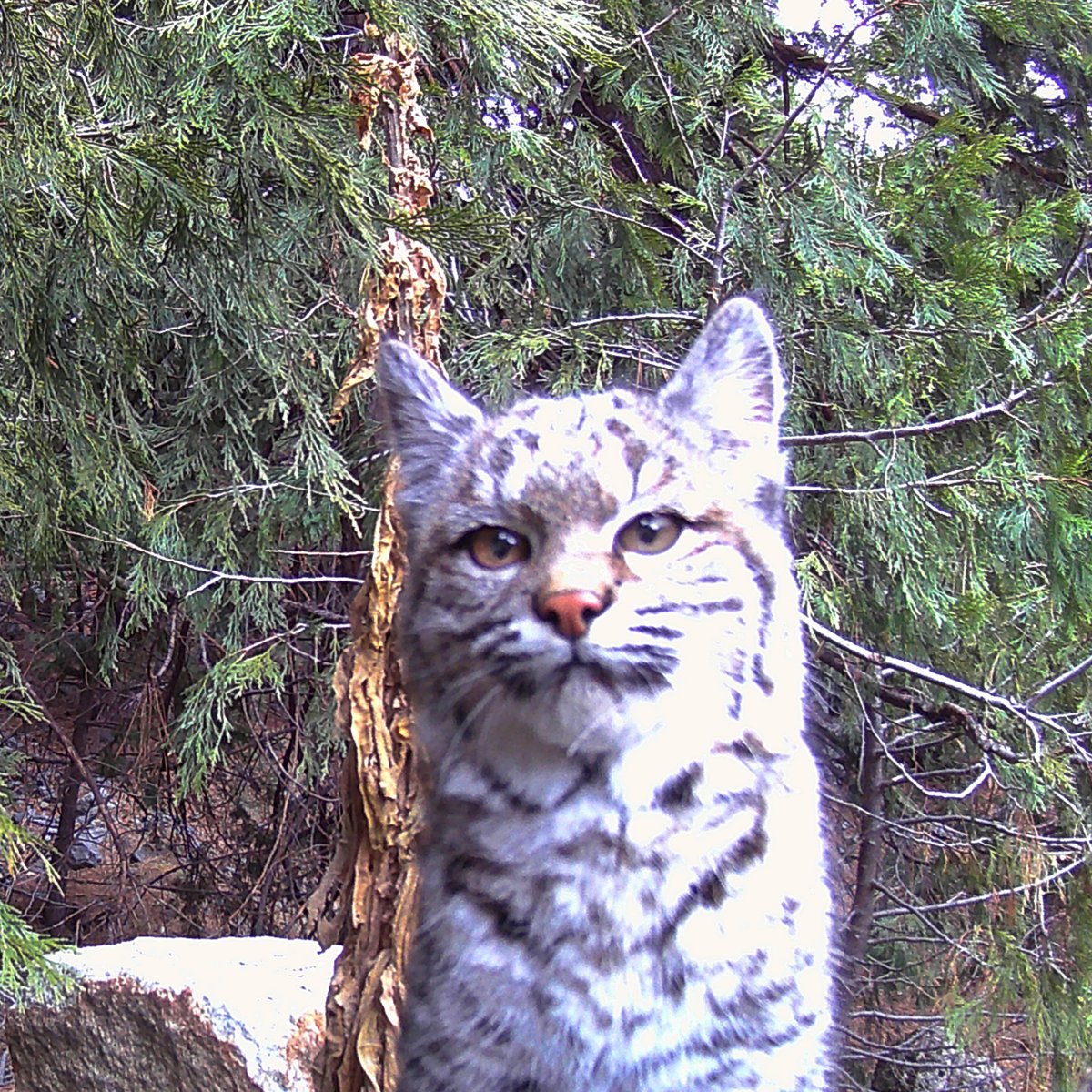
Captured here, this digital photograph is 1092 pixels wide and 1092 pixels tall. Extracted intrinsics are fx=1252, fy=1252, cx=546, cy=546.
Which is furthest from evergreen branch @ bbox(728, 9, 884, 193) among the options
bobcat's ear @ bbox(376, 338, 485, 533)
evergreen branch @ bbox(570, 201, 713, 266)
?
bobcat's ear @ bbox(376, 338, 485, 533)

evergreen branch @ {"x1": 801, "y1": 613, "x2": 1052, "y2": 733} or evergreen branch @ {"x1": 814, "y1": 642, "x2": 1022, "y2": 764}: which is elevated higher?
evergreen branch @ {"x1": 801, "y1": 613, "x2": 1052, "y2": 733}

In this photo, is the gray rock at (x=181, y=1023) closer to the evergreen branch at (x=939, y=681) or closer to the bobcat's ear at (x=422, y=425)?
the evergreen branch at (x=939, y=681)

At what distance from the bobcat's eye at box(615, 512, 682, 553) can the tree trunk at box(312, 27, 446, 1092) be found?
0.29 metres

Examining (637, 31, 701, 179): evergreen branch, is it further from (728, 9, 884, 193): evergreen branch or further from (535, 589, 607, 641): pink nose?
(535, 589, 607, 641): pink nose

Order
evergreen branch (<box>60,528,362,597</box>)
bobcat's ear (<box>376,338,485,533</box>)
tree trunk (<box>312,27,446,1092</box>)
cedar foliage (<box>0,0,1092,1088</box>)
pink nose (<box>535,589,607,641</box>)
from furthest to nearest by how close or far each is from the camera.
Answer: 1. evergreen branch (<box>60,528,362,597</box>)
2. cedar foliage (<box>0,0,1092,1088</box>)
3. bobcat's ear (<box>376,338,485,533</box>)
4. tree trunk (<box>312,27,446,1092</box>)
5. pink nose (<box>535,589,607,641</box>)

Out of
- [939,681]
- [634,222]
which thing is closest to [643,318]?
[634,222]

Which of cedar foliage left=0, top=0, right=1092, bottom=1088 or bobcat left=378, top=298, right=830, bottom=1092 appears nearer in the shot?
bobcat left=378, top=298, right=830, bottom=1092

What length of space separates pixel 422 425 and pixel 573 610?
0.40 metres

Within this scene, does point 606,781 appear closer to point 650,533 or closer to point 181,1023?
point 650,533

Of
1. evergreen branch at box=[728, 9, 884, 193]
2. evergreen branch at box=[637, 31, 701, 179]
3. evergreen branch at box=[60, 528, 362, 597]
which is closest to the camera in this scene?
evergreen branch at box=[728, 9, 884, 193]

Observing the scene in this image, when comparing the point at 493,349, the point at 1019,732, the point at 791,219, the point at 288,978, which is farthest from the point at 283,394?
the point at 1019,732

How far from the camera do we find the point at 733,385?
1.45 m

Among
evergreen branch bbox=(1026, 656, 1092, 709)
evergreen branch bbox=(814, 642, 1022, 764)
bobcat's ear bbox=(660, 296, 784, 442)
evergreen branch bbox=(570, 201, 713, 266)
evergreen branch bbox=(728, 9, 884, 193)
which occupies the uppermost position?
evergreen branch bbox=(728, 9, 884, 193)

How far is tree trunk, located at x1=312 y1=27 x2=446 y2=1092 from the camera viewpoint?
1.28 meters
